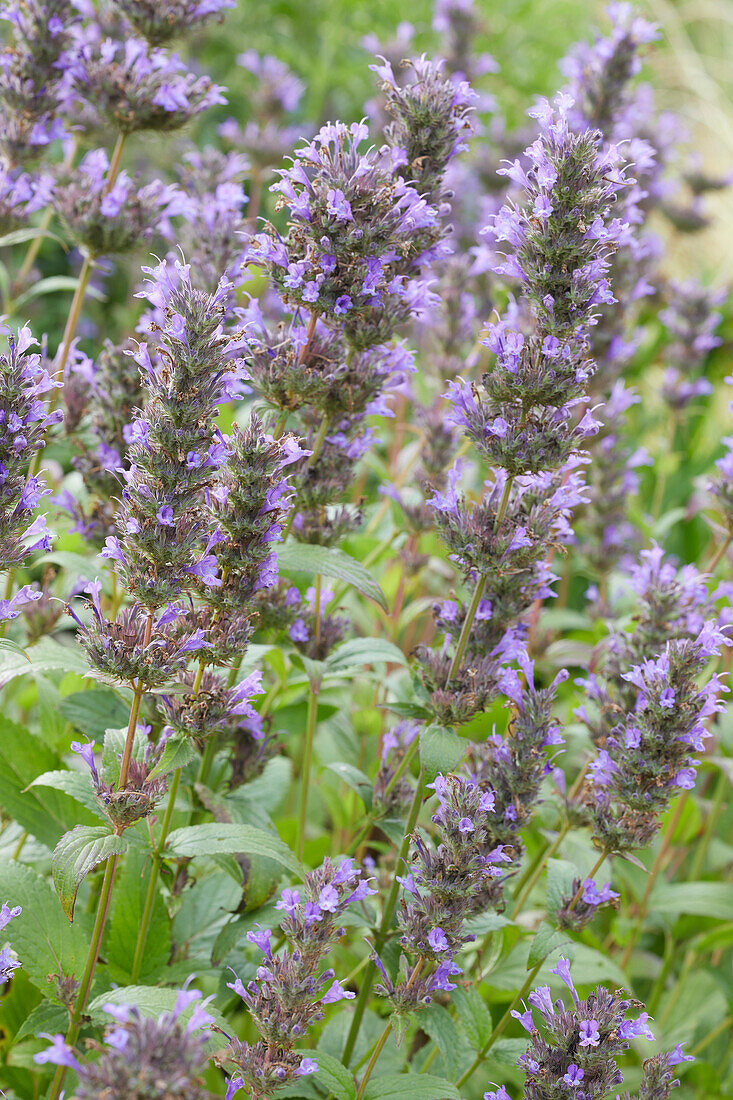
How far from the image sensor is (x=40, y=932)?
2.52 meters

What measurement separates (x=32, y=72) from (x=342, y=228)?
1.74m

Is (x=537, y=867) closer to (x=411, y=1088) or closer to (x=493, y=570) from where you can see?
(x=411, y=1088)

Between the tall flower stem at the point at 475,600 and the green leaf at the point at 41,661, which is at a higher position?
the tall flower stem at the point at 475,600

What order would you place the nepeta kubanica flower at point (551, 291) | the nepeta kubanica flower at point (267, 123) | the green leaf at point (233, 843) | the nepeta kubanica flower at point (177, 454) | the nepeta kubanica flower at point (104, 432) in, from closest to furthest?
the nepeta kubanica flower at point (177, 454) < the green leaf at point (233, 843) < the nepeta kubanica flower at point (551, 291) < the nepeta kubanica flower at point (104, 432) < the nepeta kubanica flower at point (267, 123)

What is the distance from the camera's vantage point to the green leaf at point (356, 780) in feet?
9.68

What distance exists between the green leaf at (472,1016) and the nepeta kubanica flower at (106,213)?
268cm

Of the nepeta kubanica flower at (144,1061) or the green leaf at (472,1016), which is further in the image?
the green leaf at (472,1016)

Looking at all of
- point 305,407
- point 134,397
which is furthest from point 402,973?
point 134,397

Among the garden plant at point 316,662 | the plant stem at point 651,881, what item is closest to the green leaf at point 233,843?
the garden plant at point 316,662

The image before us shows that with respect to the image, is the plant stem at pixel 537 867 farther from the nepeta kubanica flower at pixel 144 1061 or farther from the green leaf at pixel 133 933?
the nepeta kubanica flower at pixel 144 1061

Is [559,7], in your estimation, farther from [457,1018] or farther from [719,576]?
[457,1018]

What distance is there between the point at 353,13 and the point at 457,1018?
941 centimetres

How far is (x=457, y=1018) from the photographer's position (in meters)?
3.08

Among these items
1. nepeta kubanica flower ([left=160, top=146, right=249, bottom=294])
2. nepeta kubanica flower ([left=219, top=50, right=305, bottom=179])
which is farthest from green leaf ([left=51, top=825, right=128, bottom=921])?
nepeta kubanica flower ([left=219, top=50, right=305, bottom=179])
